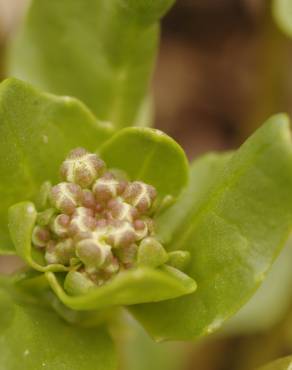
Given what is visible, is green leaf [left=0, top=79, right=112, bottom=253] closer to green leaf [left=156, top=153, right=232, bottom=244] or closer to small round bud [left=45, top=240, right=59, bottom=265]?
small round bud [left=45, top=240, right=59, bottom=265]

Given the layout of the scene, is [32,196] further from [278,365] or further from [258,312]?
[258,312]

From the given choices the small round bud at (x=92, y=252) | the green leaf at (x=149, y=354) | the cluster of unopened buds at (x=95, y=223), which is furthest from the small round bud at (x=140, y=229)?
the green leaf at (x=149, y=354)

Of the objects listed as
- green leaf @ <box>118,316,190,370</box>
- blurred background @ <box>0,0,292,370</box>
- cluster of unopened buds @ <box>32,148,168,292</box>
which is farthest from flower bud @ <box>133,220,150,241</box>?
blurred background @ <box>0,0,292,370</box>

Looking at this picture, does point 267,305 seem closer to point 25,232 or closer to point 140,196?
point 140,196

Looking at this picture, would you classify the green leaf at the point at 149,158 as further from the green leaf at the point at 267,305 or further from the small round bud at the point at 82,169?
the green leaf at the point at 267,305

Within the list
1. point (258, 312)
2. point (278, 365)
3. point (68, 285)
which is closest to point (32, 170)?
point (68, 285)
